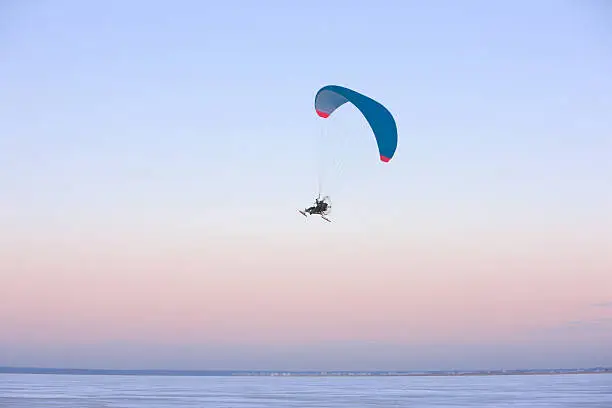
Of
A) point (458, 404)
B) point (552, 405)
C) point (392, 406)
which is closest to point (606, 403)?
point (552, 405)

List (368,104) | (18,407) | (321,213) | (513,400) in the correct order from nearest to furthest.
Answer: (321,213) → (368,104) → (18,407) → (513,400)

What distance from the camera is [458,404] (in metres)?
33.6

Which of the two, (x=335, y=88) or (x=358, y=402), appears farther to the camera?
(x=358, y=402)

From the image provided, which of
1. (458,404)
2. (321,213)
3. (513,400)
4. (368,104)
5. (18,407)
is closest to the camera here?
(321,213)

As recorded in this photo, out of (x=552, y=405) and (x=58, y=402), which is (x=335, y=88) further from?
(x=58, y=402)

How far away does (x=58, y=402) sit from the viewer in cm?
3494

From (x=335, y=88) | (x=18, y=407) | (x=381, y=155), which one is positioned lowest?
(x=18, y=407)

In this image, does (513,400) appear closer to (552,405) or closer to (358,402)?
(552,405)

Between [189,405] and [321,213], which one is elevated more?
[321,213]

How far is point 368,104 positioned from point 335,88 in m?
1.37

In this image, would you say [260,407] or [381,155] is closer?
[381,155]

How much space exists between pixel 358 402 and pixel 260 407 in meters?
5.34

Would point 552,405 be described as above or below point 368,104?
below

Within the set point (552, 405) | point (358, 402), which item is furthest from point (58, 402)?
point (552, 405)
